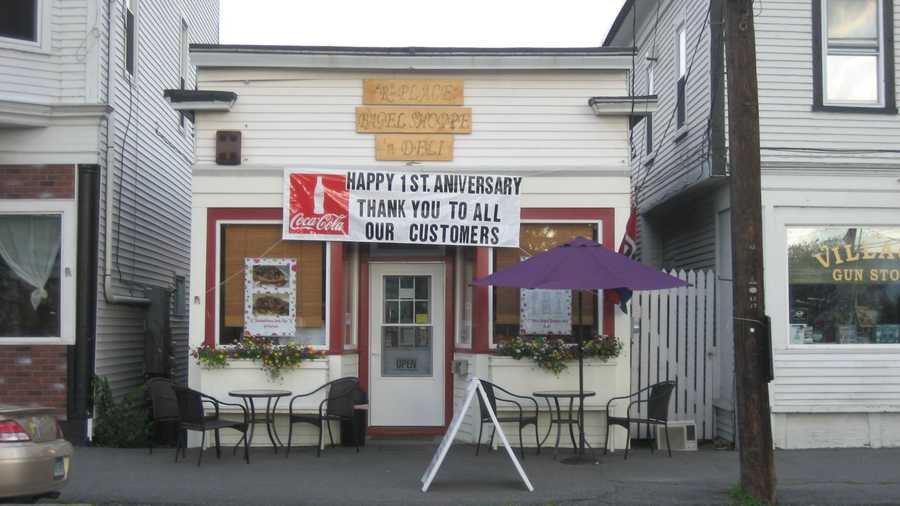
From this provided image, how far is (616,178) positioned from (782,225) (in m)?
2.09

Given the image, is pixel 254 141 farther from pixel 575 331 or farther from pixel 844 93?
pixel 844 93

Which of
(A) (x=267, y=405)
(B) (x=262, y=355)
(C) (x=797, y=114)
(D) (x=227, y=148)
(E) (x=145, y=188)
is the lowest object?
(A) (x=267, y=405)

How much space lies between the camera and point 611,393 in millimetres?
11922

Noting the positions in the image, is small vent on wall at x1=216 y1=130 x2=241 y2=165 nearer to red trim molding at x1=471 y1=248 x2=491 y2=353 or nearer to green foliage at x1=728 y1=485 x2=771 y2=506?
red trim molding at x1=471 y1=248 x2=491 y2=353

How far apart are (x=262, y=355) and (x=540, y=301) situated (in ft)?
10.9

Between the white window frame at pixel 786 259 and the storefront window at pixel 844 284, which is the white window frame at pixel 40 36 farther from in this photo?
the storefront window at pixel 844 284

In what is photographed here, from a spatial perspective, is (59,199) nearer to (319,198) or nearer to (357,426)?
(319,198)

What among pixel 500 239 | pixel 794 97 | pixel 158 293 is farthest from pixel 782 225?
pixel 158 293

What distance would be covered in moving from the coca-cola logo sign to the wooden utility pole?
4741mm

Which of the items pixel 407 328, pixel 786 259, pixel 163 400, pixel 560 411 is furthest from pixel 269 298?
pixel 786 259

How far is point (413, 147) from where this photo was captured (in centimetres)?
1212

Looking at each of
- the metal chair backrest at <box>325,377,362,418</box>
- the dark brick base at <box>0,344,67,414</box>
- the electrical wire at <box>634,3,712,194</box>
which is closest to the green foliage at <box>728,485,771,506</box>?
the metal chair backrest at <box>325,377,362,418</box>

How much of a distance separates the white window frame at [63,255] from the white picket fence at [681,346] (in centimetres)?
681

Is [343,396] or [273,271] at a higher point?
[273,271]
